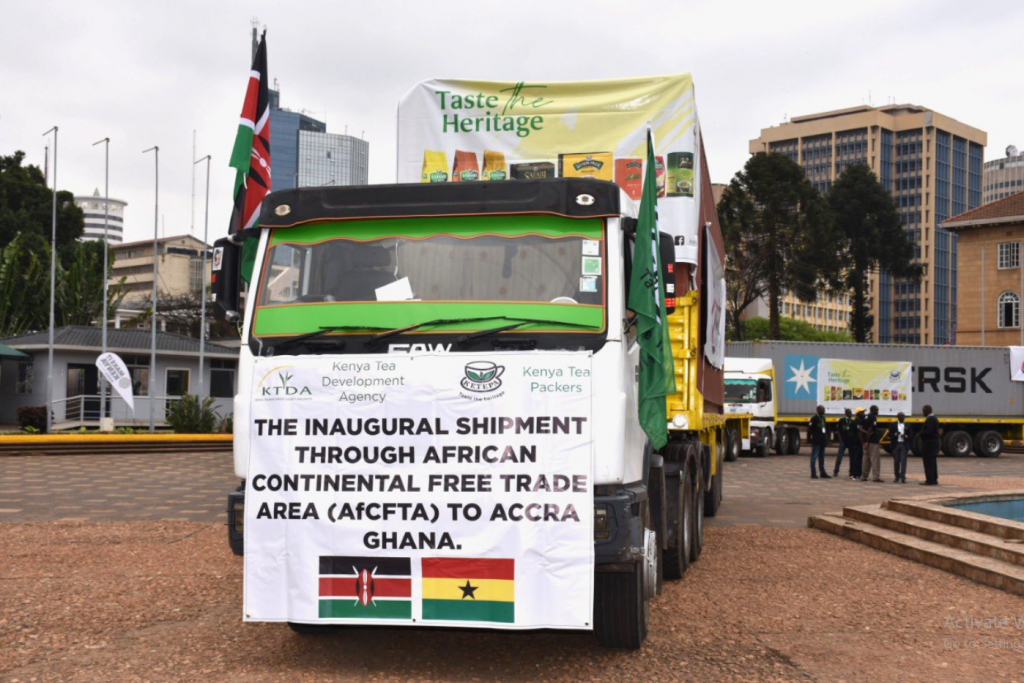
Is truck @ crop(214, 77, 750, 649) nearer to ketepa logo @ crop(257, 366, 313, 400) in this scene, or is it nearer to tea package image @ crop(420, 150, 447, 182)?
ketepa logo @ crop(257, 366, 313, 400)

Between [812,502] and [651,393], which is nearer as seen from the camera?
[651,393]

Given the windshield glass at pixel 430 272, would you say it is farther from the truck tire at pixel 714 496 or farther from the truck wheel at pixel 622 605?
the truck tire at pixel 714 496

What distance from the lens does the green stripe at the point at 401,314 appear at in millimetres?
5906

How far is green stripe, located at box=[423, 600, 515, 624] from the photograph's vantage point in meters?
5.54

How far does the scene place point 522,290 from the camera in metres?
6.05

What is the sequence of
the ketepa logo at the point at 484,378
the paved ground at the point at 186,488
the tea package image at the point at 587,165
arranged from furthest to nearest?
the paved ground at the point at 186,488, the tea package image at the point at 587,165, the ketepa logo at the point at 484,378

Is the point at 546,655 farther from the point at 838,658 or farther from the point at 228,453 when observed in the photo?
the point at 228,453

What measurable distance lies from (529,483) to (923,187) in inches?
6391

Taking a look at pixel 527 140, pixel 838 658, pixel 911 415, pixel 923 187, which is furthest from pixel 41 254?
pixel 923 187

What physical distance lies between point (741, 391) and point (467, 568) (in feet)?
86.7

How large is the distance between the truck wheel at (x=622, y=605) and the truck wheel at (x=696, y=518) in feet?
11.9

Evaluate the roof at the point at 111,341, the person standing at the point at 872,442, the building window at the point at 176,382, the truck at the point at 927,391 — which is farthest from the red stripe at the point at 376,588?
the building window at the point at 176,382

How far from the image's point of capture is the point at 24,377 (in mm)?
39875

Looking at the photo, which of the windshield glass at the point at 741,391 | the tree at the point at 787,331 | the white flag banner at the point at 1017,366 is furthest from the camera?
the tree at the point at 787,331
